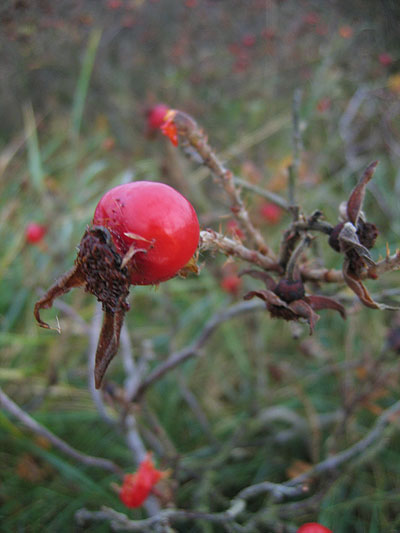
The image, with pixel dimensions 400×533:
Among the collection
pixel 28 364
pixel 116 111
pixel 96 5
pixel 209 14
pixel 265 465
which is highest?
pixel 96 5

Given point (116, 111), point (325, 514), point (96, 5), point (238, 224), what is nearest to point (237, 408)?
point (325, 514)

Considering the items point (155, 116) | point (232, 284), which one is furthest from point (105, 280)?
point (155, 116)

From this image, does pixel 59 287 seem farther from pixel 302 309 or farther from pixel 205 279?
pixel 205 279

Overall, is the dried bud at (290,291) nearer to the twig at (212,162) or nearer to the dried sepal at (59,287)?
the twig at (212,162)

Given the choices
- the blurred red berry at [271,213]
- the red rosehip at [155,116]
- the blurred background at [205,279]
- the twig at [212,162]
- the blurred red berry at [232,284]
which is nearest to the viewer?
the twig at [212,162]

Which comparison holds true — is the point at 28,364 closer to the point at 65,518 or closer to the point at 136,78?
the point at 65,518

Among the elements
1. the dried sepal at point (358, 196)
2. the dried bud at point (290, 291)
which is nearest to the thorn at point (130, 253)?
the dried bud at point (290, 291)
